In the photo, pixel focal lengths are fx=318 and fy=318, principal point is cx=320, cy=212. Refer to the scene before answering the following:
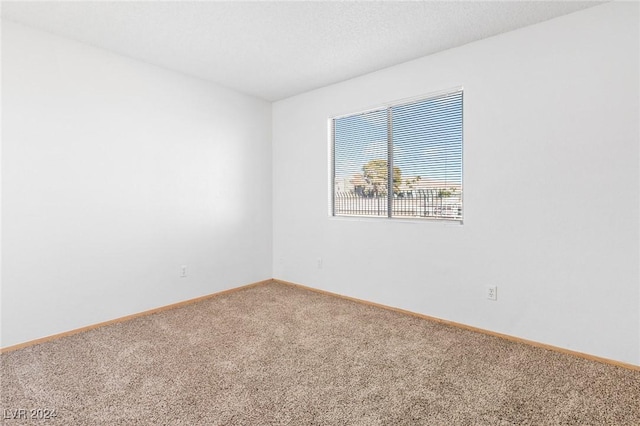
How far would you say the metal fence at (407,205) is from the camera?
2975 mm

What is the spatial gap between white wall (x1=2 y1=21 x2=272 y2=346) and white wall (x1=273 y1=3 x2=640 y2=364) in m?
1.84

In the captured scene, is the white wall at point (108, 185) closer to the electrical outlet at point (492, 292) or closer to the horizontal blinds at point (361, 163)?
the horizontal blinds at point (361, 163)

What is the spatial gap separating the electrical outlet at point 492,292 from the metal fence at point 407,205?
0.65 meters

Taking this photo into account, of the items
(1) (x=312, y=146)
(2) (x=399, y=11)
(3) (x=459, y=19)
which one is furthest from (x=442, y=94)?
(1) (x=312, y=146)

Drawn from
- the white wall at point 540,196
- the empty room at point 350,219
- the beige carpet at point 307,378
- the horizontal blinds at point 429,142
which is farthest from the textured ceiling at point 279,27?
the beige carpet at point 307,378

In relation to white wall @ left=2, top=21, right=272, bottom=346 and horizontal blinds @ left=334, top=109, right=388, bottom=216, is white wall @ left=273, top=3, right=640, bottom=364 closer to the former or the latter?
horizontal blinds @ left=334, top=109, right=388, bottom=216

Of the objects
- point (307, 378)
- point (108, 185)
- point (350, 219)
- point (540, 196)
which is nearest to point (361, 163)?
point (350, 219)

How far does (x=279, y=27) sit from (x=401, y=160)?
1.69 metres

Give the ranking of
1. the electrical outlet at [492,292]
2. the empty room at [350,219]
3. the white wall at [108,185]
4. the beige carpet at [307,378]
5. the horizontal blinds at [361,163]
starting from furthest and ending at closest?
the horizontal blinds at [361,163], the electrical outlet at [492,292], the white wall at [108,185], the empty room at [350,219], the beige carpet at [307,378]

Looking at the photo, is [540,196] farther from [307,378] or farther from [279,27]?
[279,27]

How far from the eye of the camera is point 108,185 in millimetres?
2854

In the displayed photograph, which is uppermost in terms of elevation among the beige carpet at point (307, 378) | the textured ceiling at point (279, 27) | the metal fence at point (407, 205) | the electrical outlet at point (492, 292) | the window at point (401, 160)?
the textured ceiling at point (279, 27)

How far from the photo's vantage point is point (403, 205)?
3.29m

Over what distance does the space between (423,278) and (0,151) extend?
3.55 m
